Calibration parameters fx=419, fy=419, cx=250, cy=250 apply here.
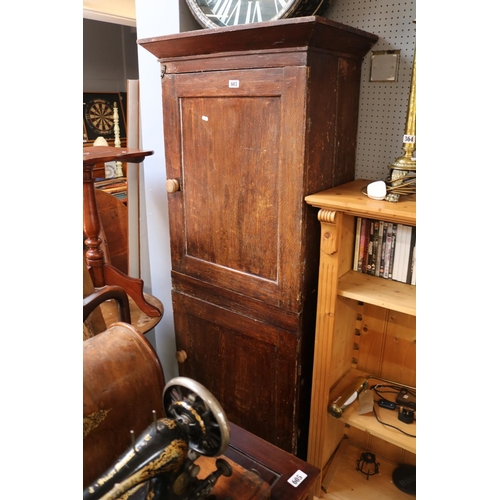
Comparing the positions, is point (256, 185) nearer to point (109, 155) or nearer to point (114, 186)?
point (109, 155)

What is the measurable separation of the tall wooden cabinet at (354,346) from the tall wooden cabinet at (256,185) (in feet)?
0.25

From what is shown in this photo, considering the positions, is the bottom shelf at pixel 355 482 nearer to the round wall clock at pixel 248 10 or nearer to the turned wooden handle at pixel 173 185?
the turned wooden handle at pixel 173 185

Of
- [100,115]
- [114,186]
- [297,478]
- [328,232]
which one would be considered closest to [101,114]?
[100,115]

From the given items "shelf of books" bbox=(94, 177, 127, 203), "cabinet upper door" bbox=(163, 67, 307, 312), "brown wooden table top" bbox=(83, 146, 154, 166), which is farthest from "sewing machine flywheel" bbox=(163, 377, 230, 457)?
"shelf of books" bbox=(94, 177, 127, 203)

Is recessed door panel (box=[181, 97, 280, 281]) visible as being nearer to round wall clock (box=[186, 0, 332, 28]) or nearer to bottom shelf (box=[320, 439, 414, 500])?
round wall clock (box=[186, 0, 332, 28])

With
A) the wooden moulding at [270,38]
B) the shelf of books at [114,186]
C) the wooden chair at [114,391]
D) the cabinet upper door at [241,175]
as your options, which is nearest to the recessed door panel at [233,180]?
the cabinet upper door at [241,175]

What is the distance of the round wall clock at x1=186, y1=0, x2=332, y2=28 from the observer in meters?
1.40

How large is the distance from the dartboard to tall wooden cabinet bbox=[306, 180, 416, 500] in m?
4.82

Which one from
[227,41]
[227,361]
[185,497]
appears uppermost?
[227,41]

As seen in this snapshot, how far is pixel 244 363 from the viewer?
5.76 feet
